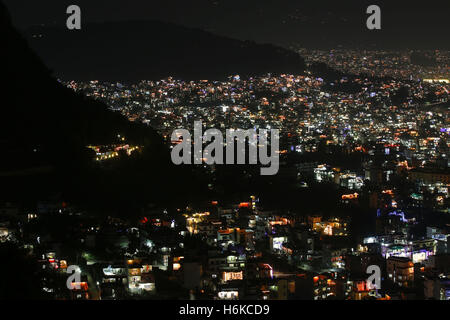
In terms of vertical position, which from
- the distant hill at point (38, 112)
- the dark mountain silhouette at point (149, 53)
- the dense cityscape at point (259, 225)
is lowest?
the dense cityscape at point (259, 225)

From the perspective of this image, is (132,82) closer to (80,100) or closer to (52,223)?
(80,100)

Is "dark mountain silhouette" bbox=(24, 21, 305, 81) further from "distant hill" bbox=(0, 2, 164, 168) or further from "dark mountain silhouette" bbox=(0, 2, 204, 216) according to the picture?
"dark mountain silhouette" bbox=(0, 2, 204, 216)

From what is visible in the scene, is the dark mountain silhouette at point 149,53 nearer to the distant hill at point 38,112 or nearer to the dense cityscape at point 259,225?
the dense cityscape at point 259,225

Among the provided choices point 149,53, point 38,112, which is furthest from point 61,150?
point 149,53

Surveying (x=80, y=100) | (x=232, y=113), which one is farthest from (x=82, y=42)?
(x=80, y=100)

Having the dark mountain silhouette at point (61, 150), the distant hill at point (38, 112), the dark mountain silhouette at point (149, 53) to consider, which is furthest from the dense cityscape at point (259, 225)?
the dark mountain silhouette at point (149, 53)

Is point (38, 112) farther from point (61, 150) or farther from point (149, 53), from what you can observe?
point (149, 53)

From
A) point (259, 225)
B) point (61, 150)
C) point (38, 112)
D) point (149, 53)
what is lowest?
point (259, 225)
